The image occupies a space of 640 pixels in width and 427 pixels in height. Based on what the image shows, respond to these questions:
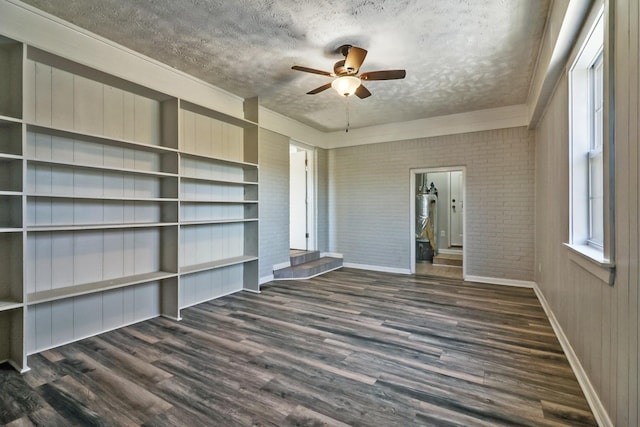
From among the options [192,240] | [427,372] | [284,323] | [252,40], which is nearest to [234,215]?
[192,240]

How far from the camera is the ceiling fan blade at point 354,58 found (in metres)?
2.71

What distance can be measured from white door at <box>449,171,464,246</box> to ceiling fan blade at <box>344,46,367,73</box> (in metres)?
5.71

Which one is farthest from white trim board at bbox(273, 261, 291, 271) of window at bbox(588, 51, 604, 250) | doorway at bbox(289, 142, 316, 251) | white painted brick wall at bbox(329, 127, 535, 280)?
window at bbox(588, 51, 604, 250)

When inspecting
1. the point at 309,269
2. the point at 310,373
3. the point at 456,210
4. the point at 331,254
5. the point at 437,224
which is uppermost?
the point at 456,210

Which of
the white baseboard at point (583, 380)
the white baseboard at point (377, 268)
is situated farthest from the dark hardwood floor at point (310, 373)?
the white baseboard at point (377, 268)

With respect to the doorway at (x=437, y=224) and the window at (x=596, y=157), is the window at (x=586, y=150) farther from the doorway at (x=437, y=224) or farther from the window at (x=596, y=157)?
the doorway at (x=437, y=224)

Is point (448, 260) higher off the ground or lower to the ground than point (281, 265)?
lower

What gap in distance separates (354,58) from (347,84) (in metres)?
0.31

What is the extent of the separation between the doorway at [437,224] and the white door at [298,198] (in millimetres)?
2149

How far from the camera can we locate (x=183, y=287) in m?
3.83

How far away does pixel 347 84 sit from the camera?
310cm

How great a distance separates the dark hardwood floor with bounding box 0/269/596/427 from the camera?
185 cm

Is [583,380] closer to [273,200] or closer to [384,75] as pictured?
[384,75]

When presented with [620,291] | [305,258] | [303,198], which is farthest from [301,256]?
[620,291]
